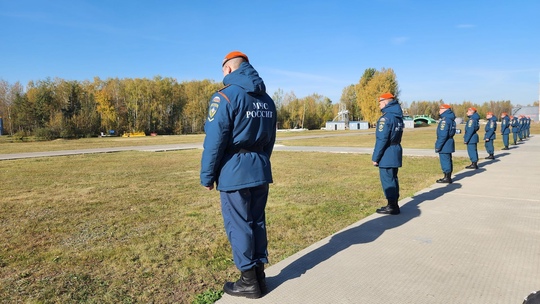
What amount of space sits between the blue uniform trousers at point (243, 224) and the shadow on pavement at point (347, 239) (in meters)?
0.37

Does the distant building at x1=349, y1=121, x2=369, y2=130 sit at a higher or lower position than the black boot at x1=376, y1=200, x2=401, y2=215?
higher

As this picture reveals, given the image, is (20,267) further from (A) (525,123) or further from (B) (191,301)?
(A) (525,123)

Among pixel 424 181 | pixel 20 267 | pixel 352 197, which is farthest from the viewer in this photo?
pixel 424 181

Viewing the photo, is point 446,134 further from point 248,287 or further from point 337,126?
point 337,126

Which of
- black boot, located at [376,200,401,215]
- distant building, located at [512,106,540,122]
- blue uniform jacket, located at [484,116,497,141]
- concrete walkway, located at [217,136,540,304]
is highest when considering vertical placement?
distant building, located at [512,106,540,122]

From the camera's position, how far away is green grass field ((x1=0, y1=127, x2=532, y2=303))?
370 centimetres

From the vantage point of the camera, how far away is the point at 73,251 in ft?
15.6

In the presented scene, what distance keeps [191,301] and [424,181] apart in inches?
330

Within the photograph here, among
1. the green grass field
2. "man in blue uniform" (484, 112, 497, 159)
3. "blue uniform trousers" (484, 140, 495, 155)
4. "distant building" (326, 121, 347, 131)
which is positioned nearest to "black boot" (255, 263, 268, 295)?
the green grass field

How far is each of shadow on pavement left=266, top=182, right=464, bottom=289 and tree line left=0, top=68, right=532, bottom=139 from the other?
161ft

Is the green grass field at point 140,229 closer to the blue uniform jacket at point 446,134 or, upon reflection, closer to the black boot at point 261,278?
the black boot at point 261,278

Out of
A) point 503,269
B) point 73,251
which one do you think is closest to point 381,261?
point 503,269

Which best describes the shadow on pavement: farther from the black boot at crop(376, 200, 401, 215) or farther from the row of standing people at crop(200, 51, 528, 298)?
the row of standing people at crop(200, 51, 528, 298)

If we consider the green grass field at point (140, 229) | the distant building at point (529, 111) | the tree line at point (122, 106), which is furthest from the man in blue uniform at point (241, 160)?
the distant building at point (529, 111)
